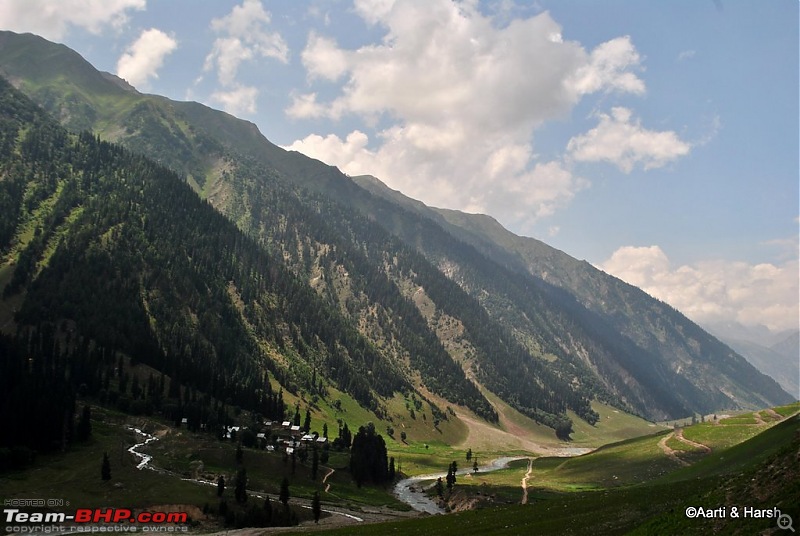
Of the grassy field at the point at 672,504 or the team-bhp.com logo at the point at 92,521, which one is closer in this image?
the grassy field at the point at 672,504

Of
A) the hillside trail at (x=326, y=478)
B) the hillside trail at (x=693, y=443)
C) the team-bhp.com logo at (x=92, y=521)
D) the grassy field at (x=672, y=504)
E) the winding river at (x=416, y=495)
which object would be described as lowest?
the winding river at (x=416, y=495)

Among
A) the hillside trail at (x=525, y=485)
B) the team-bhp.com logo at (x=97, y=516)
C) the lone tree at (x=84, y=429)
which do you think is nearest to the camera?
the team-bhp.com logo at (x=97, y=516)

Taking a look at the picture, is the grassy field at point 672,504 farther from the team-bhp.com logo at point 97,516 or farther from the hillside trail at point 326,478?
the hillside trail at point 326,478

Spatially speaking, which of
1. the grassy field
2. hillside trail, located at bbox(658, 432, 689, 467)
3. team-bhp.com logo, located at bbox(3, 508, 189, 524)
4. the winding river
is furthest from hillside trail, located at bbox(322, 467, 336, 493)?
hillside trail, located at bbox(658, 432, 689, 467)

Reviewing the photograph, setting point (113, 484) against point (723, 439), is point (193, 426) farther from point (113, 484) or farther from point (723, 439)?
point (723, 439)

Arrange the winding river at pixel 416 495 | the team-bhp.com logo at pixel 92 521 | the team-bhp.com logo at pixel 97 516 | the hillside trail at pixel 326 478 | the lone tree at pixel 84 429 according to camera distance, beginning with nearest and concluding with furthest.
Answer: the team-bhp.com logo at pixel 92 521, the team-bhp.com logo at pixel 97 516, the winding river at pixel 416 495, the lone tree at pixel 84 429, the hillside trail at pixel 326 478

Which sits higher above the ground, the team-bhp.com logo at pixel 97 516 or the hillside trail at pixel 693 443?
the hillside trail at pixel 693 443

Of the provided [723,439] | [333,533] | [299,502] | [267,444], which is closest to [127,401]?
[267,444]

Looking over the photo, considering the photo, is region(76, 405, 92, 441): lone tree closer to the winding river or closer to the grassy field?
the winding river

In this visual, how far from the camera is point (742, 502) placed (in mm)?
35812

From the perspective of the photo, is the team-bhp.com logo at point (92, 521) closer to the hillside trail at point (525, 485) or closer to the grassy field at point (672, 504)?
the grassy field at point (672, 504)

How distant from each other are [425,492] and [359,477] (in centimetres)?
1863

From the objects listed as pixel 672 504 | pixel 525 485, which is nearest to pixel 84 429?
pixel 525 485

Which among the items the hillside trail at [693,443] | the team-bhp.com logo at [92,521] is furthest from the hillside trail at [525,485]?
the team-bhp.com logo at [92,521]
